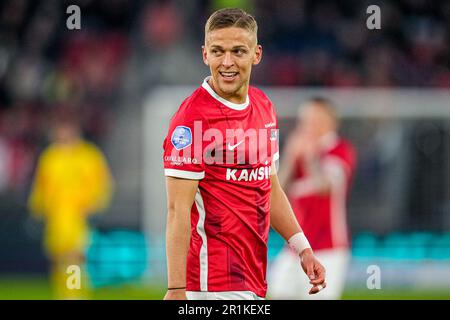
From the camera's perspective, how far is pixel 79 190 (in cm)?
1166

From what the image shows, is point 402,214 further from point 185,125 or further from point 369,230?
point 185,125

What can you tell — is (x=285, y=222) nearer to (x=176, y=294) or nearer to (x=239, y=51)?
(x=176, y=294)

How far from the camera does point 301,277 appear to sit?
8.48m

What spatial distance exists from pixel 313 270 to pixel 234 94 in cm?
92

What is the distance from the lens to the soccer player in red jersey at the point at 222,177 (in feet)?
14.3

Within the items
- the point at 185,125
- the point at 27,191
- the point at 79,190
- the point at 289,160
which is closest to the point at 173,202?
the point at 185,125

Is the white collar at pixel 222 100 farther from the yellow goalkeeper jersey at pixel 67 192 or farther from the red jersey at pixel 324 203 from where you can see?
the yellow goalkeeper jersey at pixel 67 192

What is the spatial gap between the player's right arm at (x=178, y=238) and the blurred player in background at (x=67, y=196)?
7325 millimetres

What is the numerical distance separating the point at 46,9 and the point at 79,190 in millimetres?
5564

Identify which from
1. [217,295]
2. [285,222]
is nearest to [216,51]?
[285,222]

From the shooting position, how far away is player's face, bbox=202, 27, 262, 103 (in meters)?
4.41

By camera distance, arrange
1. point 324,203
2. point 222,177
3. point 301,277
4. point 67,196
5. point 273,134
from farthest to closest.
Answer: point 67,196 < point 324,203 < point 301,277 < point 273,134 < point 222,177

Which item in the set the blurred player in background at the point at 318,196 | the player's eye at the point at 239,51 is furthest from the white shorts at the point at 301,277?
the player's eye at the point at 239,51

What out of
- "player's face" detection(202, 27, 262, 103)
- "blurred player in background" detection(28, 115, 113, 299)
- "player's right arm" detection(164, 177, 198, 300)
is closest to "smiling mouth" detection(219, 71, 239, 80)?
"player's face" detection(202, 27, 262, 103)
